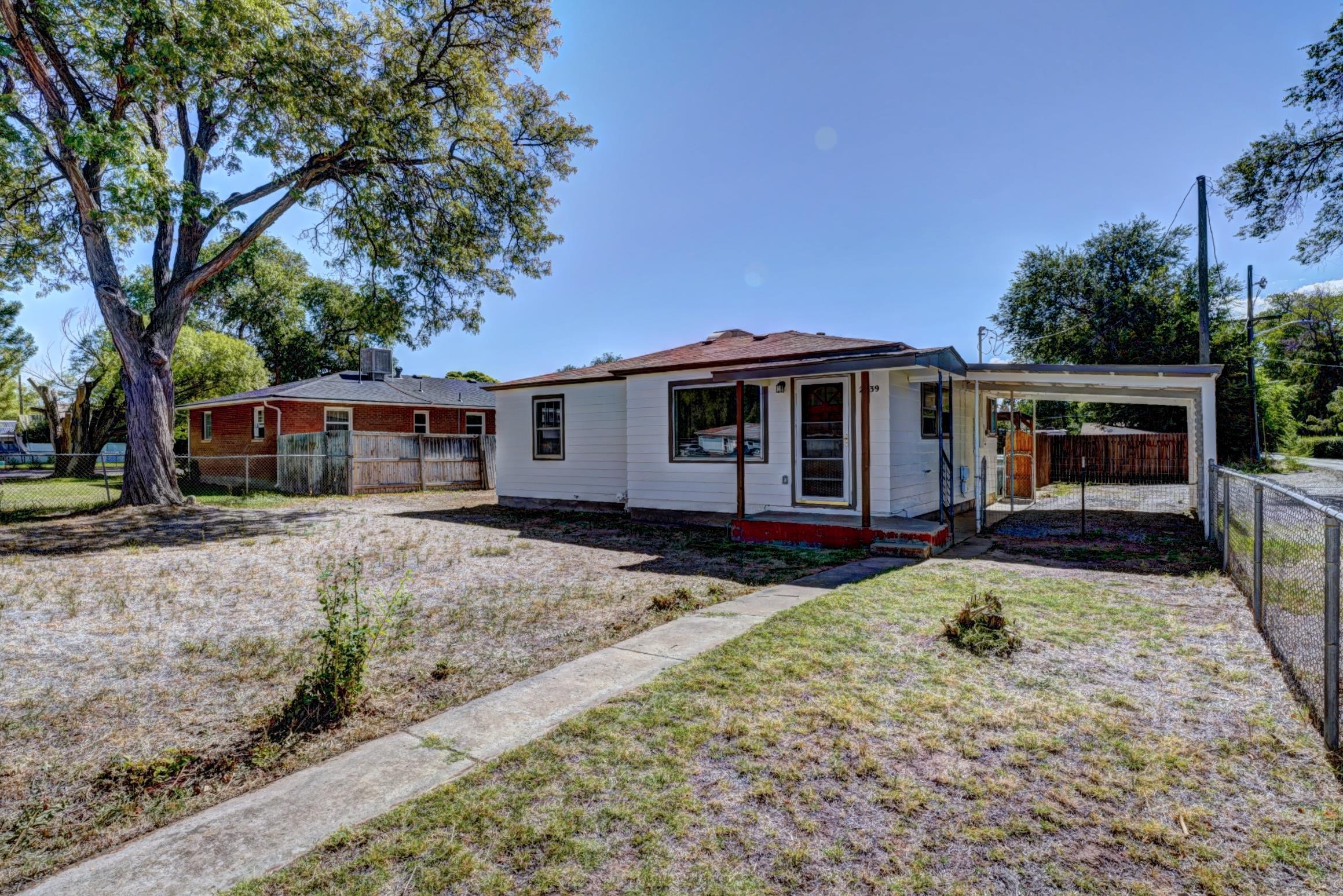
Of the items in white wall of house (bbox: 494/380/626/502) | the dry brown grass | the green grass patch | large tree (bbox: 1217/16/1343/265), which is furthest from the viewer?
large tree (bbox: 1217/16/1343/265)

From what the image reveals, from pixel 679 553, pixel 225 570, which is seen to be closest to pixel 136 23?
pixel 225 570

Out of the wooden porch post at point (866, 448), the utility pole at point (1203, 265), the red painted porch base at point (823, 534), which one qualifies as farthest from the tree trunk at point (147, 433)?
the utility pole at point (1203, 265)

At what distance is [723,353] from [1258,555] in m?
7.82

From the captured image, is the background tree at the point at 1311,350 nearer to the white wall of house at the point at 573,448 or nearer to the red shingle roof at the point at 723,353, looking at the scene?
the red shingle roof at the point at 723,353

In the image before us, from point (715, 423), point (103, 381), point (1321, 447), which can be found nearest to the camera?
point (715, 423)

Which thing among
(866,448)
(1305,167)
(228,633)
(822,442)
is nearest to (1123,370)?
Answer: (866,448)

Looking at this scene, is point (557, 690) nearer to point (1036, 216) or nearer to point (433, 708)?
point (433, 708)

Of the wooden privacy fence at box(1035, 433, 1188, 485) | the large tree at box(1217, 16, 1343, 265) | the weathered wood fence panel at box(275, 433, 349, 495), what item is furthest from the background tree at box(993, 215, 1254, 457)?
the weathered wood fence panel at box(275, 433, 349, 495)

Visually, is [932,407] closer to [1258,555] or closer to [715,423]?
[715,423]

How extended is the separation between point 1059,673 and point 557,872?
10.7ft

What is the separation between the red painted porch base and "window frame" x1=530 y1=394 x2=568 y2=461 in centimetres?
499

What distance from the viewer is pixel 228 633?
5172mm

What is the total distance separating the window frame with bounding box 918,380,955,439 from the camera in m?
10.4

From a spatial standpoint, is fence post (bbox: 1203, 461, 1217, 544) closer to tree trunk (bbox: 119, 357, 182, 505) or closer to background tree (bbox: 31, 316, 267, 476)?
tree trunk (bbox: 119, 357, 182, 505)
